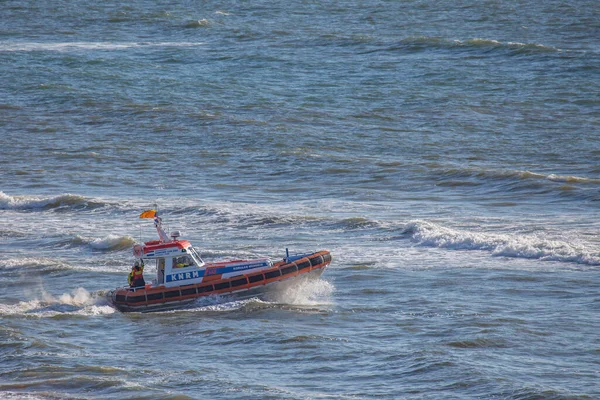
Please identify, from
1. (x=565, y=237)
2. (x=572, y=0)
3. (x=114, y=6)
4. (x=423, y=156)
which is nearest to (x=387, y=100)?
(x=423, y=156)

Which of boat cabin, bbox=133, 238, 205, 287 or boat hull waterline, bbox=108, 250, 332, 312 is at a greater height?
boat cabin, bbox=133, 238, 205, 287

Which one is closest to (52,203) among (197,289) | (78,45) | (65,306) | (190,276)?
(65,306)

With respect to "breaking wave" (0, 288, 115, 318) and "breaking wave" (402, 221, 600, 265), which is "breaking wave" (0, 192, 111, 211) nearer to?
"breaking wave" (0, 288, 115, 318)

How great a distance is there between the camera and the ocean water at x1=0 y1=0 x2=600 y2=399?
16.8m

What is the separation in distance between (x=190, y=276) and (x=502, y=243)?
26.6ft

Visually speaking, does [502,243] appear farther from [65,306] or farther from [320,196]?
[65,306]


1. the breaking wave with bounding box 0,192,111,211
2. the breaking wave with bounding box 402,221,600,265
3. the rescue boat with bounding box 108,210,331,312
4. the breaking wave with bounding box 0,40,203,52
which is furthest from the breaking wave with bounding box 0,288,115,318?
the breaking wave with bounding box 0,40,203,52

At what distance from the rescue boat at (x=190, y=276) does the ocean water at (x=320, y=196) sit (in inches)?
11.4

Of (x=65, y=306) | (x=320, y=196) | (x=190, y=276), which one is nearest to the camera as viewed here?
(x=190, y=276)

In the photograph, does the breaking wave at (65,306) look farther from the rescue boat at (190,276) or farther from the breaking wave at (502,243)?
the breaking wave at (502,243)

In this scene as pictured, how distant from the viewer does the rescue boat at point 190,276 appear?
2036 centimetres

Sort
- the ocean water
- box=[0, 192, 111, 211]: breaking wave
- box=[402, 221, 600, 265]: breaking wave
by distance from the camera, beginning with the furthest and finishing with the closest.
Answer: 1. box=[0, 192, 111, 211]: breaking wave
2. box=[402, 221, 600, 265]: breaking wave
3. the ocean water

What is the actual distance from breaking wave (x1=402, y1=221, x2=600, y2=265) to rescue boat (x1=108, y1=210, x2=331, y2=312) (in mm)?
5318

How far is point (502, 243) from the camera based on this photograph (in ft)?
80.0
